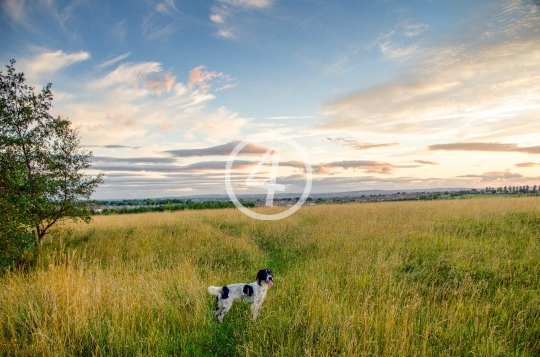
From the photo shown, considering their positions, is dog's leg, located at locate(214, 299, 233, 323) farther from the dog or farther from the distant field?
the distant field

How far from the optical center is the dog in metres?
4.63

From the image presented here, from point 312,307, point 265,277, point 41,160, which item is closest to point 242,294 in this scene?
point 265,277

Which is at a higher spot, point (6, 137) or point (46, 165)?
point (6, 137)

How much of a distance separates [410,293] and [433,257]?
2.82 metres

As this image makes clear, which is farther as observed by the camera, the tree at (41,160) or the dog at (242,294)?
the tree at (41,160)

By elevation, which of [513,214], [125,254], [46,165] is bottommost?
[125,254]

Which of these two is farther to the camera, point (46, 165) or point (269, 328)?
point (46, 165)

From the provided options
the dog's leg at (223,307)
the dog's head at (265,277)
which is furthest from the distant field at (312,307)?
the dog's head at (265,277)

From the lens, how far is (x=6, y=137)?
8.78 m

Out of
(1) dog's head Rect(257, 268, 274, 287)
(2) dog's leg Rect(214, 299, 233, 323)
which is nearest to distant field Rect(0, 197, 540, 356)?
(2) dog's leg Rect(214, 299, 233, 323)

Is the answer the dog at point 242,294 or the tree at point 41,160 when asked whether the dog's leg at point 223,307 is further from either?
the tree at point 41,160

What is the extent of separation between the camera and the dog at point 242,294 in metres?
4.63

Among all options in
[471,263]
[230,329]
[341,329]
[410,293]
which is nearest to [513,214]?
[471,263]

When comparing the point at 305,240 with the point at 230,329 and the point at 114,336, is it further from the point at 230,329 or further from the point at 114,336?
the point at 114,336
